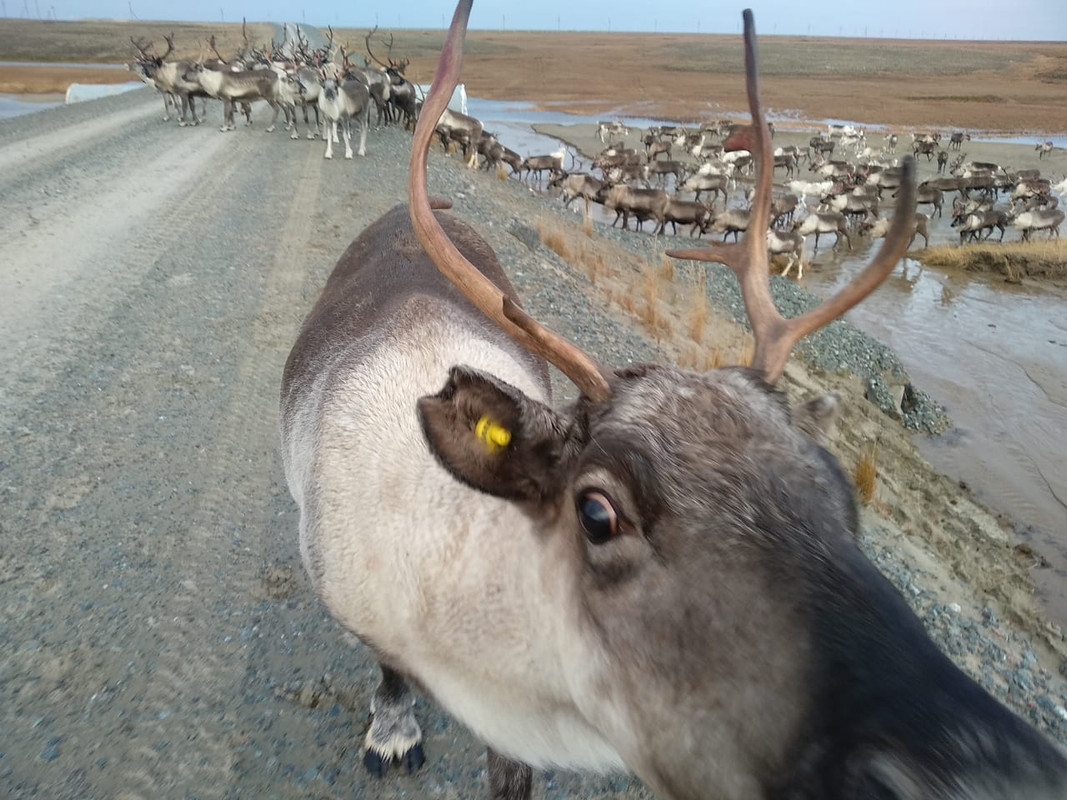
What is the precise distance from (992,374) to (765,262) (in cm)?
1109

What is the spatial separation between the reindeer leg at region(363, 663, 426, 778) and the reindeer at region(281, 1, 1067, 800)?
1 centimetres

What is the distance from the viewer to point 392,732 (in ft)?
9.43

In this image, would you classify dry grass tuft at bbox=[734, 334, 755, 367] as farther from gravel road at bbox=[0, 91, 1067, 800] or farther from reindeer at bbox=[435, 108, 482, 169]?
reindeer at bbox=[435, 108, 482, 169]

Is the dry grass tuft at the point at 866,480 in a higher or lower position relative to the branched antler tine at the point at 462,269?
lower

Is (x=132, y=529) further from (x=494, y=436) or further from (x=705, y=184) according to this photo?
(x=705, y=184)

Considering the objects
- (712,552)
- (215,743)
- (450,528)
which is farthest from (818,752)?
(215,743)

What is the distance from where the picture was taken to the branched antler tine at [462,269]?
6.34ft

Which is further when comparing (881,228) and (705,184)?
(705,184)

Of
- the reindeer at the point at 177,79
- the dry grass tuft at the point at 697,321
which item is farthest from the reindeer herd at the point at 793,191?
the reindeer at the point at 177,79

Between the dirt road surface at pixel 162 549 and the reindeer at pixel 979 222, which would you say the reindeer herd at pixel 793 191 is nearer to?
the reindeer at pixel 979 222

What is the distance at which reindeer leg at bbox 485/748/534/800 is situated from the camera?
2.67 m

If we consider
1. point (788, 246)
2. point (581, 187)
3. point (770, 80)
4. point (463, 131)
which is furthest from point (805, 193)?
point (770, 80)

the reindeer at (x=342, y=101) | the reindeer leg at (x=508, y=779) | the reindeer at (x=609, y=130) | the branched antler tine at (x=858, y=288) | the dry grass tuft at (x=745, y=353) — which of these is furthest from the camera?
the reindeer at (x=609, y=130)

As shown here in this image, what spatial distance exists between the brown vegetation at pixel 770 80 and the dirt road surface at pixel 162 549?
3076 centimetres
